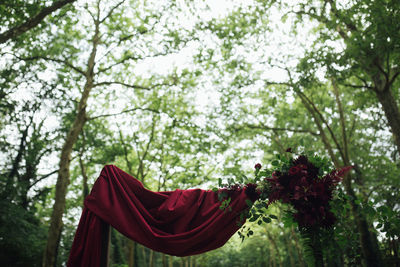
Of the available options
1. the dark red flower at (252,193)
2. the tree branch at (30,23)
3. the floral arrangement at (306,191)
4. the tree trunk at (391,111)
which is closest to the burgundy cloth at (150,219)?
the dark red flower at (252,193)

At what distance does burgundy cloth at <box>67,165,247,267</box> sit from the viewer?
2.99 metres

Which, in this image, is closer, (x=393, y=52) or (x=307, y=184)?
(x=307, y=184)

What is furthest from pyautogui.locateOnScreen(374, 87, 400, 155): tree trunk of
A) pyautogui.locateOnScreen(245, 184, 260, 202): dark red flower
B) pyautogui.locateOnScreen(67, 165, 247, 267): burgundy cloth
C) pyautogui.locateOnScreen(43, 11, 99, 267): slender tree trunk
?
pyautogui.locateOnScreen(43, 11, 99, 267): slender tree trunk

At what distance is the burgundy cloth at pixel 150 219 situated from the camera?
299 cm

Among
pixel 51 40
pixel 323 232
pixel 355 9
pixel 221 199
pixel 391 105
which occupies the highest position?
pixel 51 40

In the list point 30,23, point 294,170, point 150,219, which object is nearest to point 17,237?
point 30,23

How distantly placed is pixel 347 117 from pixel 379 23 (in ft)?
43.6

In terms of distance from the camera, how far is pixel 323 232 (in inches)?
97.3

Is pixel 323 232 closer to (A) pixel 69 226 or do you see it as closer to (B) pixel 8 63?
(B) pixel 8 63

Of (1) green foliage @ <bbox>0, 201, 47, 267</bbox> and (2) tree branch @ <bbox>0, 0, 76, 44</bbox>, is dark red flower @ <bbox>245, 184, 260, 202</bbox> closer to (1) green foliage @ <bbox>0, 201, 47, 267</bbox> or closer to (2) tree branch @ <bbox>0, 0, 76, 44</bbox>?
(2) tree branch @ <bbox>0, 0, 76, 44</bbox>

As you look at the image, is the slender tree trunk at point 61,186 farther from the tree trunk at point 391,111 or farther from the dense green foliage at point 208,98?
the tree trunk at point 391,111

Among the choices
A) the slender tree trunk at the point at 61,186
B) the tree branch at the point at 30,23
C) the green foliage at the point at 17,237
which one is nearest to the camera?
the tree branch at the point at 30,23

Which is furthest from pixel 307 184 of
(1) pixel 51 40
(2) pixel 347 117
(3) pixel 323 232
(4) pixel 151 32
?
(2) pixel 347 117

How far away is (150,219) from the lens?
125 inches
